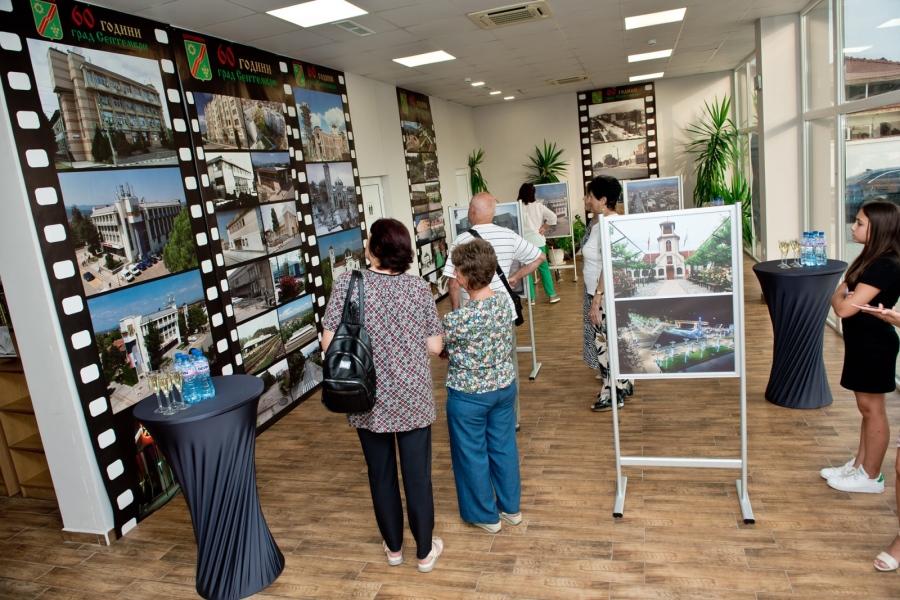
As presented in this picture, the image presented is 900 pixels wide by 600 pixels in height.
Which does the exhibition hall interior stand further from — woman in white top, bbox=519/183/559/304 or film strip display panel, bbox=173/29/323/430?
woman in white top, bbox=519/183/559/304

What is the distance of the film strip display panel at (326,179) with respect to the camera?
20.6 ft

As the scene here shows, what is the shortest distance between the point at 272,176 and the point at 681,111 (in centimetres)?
927

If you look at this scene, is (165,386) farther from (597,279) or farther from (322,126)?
(322,126)

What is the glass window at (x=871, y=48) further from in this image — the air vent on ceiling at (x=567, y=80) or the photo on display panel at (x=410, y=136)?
the photo on display panel at (x=410, y=136)

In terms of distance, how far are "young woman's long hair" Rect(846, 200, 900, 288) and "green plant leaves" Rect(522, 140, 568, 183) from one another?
32.6 feet

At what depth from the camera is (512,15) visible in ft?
18.3

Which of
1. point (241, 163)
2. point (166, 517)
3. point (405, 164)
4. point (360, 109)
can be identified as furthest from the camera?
point (405, 164)

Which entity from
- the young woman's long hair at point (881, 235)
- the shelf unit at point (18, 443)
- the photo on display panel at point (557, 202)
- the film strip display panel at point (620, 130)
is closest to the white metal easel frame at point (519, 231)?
the young woman's long hair at point (881, 235)

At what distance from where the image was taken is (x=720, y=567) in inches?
112

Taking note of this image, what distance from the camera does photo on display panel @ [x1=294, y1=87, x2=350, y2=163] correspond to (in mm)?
6281

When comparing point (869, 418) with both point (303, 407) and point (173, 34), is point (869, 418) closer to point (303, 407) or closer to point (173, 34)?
point (303, 407)

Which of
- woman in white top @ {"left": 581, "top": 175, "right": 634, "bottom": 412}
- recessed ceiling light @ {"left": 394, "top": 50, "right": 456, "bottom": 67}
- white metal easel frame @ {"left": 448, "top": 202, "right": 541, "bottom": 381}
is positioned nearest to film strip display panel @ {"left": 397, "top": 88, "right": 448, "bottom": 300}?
recessed ceiling light @ {"left": 394, "top": 50, "right": 456, "bottom": 67}

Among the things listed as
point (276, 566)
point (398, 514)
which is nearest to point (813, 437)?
point (398, 514)

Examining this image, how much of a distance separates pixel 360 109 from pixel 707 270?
565 cm
